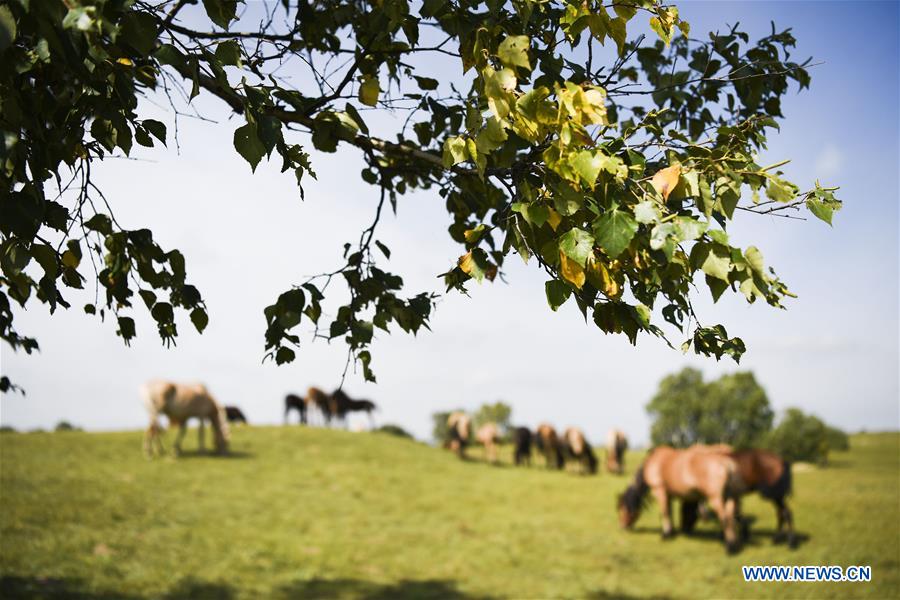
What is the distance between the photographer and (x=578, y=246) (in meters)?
2.05

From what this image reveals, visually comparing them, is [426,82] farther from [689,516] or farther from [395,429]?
[395,429]

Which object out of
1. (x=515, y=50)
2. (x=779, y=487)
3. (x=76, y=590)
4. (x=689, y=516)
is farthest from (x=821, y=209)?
(x=689, y=516)

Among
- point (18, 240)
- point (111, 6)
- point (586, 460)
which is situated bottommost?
point (586, 460)

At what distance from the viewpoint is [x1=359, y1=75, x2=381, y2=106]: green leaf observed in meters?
3.14

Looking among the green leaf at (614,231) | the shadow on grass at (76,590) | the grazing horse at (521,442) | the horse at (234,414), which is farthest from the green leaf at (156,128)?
the horse at (234,414)

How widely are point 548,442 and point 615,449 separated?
121 inches

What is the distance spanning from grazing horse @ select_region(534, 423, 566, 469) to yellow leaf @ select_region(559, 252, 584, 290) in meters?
25.3

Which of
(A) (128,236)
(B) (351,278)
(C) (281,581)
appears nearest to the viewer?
(A) (128,236)

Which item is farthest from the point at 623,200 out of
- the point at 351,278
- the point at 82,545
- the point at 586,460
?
the point at 586,460

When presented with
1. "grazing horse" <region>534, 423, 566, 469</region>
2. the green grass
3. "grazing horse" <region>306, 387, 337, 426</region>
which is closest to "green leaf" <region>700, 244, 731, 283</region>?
the green grass

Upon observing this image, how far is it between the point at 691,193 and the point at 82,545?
1083 cm

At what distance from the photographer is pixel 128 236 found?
334 cm

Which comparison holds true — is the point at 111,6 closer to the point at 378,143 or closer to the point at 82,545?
the point at 378,143

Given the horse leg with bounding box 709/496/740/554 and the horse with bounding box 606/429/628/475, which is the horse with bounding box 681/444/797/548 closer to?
the horse leg with bounding box 709/496/740/554
